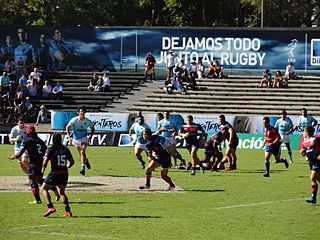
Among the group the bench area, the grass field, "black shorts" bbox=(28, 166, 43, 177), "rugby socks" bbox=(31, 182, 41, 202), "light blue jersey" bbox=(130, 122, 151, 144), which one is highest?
the bench area

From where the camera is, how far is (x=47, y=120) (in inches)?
1984

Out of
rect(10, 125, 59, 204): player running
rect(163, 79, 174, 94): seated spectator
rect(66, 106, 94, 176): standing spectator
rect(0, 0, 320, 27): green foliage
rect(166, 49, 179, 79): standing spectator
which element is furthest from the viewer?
rect(0, 0, 320, 27): green foliage

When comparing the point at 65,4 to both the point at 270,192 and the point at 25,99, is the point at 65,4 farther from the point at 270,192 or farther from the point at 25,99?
the point at 270,192

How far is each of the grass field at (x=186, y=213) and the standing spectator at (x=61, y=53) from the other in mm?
29870

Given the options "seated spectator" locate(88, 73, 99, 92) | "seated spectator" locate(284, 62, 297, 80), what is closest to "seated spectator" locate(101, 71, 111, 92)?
"seated spectator" locate(88, 73, 99, 92)

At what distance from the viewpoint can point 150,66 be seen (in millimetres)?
56562

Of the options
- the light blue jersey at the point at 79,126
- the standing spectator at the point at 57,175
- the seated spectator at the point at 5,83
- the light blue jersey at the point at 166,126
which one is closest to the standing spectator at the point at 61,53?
the seated spectator at the point at 5,83

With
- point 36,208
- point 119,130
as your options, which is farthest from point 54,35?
point 36,208

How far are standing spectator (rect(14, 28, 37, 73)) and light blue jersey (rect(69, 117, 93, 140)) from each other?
27.6 metres

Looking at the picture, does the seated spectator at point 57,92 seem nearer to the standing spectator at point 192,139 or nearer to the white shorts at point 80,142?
the standing spectator at point 192,139

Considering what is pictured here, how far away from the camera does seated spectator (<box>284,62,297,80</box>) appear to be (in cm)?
5534

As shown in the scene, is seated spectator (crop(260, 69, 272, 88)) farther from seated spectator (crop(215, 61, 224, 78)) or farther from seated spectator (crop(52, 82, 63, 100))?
seated spectator (crop(52, 82, 63, 100))

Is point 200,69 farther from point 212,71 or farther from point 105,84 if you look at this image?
point 105,84

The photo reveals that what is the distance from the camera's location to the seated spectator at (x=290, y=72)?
182 ft
